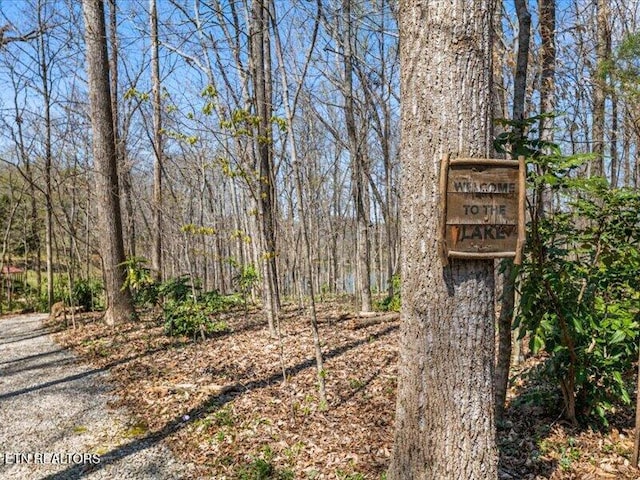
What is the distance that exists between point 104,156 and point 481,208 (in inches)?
285

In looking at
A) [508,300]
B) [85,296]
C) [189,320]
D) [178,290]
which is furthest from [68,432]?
[85,296]

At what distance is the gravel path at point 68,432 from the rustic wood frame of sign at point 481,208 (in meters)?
2.56

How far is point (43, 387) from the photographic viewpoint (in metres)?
4.94

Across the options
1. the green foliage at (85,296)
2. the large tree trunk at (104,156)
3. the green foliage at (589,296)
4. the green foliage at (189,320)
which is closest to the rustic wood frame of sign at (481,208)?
the green foliage at (589,296)

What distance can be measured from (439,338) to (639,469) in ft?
6.22

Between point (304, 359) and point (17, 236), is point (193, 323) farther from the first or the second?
point (17, 236)

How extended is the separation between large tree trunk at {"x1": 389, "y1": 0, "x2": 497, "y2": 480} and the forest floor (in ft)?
2.88

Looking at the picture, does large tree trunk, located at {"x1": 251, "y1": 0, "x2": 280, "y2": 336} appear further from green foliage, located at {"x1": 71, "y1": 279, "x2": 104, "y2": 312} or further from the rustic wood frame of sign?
green foliage, located at {"x1": 71, "y1": 279, "x2": 104, "y2": 312}

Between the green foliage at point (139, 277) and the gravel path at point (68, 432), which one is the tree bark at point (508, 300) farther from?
the green foliage at point (139, 277)

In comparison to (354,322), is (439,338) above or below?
above

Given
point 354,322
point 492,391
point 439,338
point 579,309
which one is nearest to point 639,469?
point 579,309

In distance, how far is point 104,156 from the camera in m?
7.30

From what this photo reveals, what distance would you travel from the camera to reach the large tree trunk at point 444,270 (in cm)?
183

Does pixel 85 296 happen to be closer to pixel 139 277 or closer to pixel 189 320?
pixel 139 277
